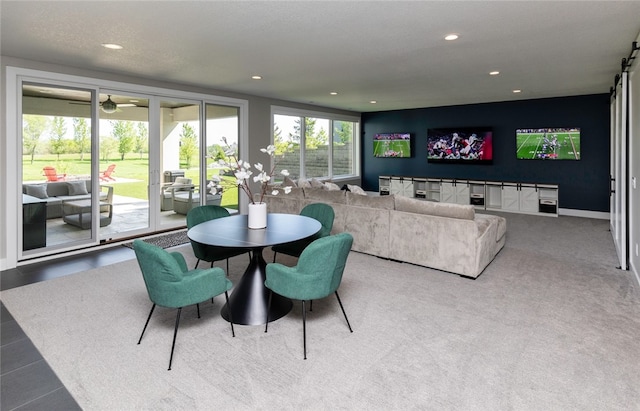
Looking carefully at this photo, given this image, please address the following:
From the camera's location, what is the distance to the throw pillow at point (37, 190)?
15.9 ft

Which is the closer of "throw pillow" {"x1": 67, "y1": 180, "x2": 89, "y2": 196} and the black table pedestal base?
the black table pedestal base

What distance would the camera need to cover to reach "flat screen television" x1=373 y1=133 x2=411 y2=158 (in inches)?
408

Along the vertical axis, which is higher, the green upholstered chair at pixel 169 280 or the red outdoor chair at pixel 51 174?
the red outdoor chair at pixel 51 174

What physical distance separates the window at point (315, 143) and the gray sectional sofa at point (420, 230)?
367 centimetres

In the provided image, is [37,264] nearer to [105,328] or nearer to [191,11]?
[105,328]

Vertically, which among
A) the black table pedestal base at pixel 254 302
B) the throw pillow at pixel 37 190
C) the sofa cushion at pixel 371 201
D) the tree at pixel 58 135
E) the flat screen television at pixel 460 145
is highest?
the flat screen television at pixel 460 145

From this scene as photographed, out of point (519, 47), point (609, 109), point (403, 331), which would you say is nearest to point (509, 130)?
point (609, 109)

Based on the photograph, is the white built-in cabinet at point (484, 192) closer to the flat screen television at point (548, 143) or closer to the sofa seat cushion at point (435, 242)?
the flat screen television at point (548, 143)

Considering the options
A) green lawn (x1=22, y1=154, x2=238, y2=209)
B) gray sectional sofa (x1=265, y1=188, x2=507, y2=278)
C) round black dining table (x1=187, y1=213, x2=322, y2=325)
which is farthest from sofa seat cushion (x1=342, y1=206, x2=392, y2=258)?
green lawn (x1=22, y1=154, x2=238, y2=209)

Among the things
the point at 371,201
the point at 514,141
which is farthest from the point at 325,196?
the point at 514,141

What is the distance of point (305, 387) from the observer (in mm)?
2234

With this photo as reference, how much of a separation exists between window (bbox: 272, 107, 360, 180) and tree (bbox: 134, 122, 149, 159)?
2905 millimetres

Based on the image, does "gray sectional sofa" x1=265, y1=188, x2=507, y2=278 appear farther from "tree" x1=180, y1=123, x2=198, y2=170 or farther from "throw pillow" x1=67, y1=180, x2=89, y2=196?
"throw pillow" x1=67, y1=180, x2=89, y2=196

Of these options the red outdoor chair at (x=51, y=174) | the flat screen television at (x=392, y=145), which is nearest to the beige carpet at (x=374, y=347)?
the red outdoor chair at (x=51, y=174)
